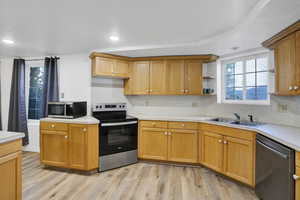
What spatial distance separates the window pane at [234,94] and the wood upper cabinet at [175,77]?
917 mm

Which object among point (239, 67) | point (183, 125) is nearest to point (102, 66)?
point (183, 125)

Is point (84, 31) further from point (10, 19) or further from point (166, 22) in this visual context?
point (166, 22)

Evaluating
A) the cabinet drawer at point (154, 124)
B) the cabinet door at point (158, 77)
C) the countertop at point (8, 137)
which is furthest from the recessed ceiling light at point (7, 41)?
the cabinet drawer at point (154, 124)

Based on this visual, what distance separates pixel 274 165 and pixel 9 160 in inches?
104

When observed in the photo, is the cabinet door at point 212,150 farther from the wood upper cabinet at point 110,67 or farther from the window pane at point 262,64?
the wood upper cabinet at point 110,67

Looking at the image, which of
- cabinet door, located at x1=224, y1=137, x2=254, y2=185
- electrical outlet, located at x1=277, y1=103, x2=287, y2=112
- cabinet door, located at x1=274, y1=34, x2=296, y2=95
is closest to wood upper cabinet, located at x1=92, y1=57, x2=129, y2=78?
cabinet door, located at x1=224, y1=137, x2=254, y2=185

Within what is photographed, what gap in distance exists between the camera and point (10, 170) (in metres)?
1.56

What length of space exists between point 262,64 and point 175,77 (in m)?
1.54

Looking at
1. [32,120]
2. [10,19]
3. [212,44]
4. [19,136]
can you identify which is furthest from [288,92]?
[32,120]

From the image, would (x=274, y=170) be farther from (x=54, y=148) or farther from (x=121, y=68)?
(x=54, y=148)

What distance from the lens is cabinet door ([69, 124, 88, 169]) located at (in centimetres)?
278

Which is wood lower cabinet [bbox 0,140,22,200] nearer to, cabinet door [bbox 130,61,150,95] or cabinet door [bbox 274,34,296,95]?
cabinet door [bbox 130,61,150,95]

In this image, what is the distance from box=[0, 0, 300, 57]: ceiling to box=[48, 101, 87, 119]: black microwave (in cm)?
107

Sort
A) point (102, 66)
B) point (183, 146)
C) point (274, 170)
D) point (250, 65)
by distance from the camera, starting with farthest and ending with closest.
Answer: point (102, 66) < point (183, 146) < point (250, 65) < point (274, 170)
